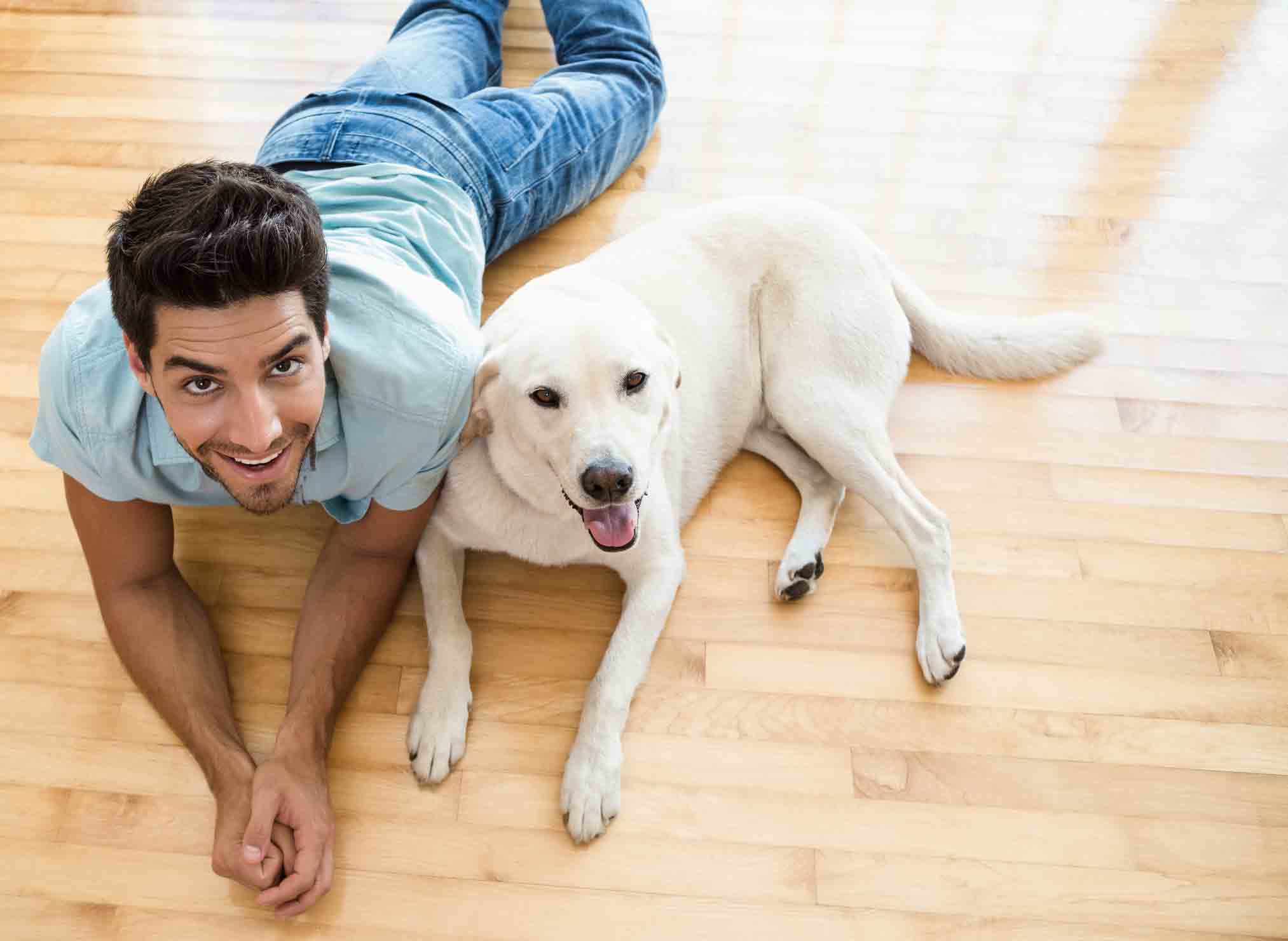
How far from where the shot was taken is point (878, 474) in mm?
2191

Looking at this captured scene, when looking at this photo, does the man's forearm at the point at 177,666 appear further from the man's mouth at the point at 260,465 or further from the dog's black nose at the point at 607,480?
the dog's black nose at the point at 607,480

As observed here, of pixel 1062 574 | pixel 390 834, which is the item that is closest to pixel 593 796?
pixel 390 834

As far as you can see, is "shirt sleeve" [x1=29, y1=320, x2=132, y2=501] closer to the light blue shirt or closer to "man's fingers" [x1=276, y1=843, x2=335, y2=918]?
the light blue shirt

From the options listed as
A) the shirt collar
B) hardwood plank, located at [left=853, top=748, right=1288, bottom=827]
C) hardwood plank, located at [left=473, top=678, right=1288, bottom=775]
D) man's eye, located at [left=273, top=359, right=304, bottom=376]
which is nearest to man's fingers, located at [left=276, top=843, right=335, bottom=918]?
hardwood plank, located at [left=473, top=678, right=1288, bottom=775]

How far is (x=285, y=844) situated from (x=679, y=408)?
105 cm

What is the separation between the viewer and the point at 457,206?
228cm

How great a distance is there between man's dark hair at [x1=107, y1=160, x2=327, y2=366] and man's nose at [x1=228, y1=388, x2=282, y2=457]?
14cm

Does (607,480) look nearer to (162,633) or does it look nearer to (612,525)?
(612,525)

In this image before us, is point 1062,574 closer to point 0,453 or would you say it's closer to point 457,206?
point 457,206

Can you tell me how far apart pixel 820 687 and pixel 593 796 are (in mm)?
500

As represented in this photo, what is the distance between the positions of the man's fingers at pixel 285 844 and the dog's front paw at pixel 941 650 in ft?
3.91

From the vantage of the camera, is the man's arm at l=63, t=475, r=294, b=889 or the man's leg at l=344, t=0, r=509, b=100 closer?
the man's arm at l=63, t=475, r=294, b=889

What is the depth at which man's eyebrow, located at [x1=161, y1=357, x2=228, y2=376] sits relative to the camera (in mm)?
1466

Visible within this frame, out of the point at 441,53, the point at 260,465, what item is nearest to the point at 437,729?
the point at 260,465
